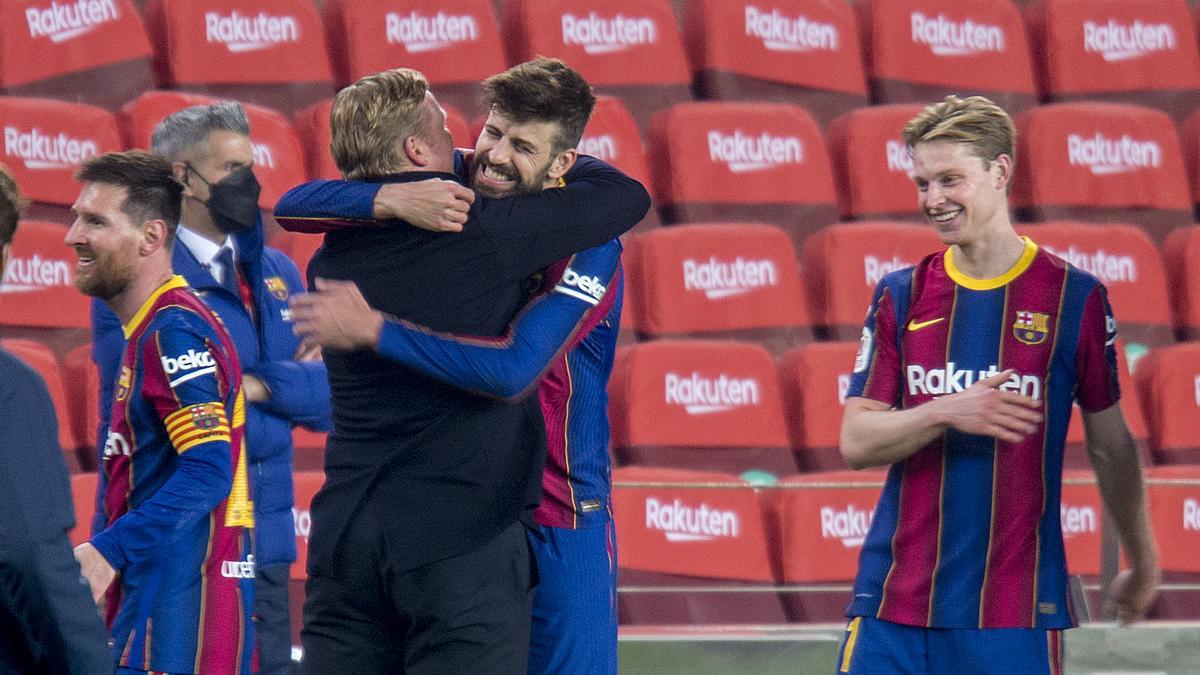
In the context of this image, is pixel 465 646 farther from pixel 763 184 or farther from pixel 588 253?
pixel 763 184

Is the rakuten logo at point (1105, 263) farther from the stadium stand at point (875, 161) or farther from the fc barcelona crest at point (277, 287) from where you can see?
the fc barcelona crest at point (277, 287)

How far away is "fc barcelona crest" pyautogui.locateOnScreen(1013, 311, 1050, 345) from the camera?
306cm

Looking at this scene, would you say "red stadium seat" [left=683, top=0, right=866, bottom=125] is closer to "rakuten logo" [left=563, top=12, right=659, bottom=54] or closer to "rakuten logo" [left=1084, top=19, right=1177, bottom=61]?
"rakuten logo" [left=563, top=12, right=659, bottom=54]

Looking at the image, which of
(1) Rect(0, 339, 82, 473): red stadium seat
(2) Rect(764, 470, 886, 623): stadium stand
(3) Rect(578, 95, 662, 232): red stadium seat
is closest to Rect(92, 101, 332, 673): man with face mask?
(1) Rect(0, 339, 82, 473): red stadium seat

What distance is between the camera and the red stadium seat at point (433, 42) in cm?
630

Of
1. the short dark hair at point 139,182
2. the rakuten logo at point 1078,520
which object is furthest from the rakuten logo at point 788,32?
the short dark hair at point 139,182

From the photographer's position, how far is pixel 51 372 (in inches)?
190

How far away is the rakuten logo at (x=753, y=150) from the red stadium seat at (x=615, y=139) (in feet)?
0.98

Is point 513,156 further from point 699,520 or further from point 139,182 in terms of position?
point 699,520

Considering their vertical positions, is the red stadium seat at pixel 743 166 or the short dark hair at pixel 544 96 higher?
the short dark hair at pixel 544 96

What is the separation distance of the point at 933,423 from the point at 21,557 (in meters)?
1.57

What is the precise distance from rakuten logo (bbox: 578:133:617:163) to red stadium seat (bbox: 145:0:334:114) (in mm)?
1060

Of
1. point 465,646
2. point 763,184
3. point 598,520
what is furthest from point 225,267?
point 763,184

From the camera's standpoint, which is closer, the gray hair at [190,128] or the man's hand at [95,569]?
the man's hand at [95,569]
